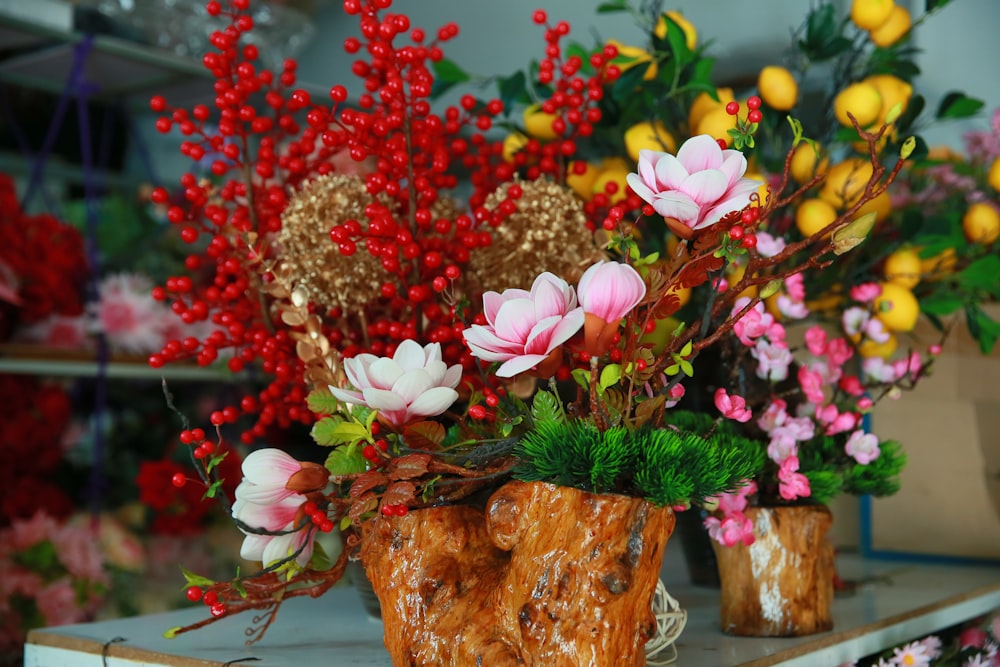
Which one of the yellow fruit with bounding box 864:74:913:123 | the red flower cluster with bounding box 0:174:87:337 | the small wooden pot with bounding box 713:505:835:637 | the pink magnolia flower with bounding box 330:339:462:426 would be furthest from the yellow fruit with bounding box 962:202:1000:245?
the red flower cluster with bounding box 0:174:87:337

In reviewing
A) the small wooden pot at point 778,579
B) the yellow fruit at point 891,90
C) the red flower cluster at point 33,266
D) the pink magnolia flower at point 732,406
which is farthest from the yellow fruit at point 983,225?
the red flower cluster at point 33,266

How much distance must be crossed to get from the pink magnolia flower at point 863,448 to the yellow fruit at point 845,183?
0.71 ft

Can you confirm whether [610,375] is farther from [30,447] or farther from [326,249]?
[30,447]

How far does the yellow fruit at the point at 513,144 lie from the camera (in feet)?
2.86

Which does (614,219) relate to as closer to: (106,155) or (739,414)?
(739,414)

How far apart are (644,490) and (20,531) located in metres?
0.92

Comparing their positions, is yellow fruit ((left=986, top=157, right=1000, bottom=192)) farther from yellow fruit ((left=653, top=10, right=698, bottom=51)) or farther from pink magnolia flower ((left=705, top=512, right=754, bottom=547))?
pink magnolia flower ((left=705, top=512, right=754, bottom=547))

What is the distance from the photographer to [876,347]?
35.2 inches

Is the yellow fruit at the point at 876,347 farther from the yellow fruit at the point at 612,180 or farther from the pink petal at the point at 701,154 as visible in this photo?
the pink petal at the point at 701,154

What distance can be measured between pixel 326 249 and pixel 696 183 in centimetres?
26

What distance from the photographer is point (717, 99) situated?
87cm

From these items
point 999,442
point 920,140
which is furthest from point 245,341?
point 999,442

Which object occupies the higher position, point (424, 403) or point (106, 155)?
point (106, 155)

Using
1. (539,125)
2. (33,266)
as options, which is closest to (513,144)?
(539,125)
